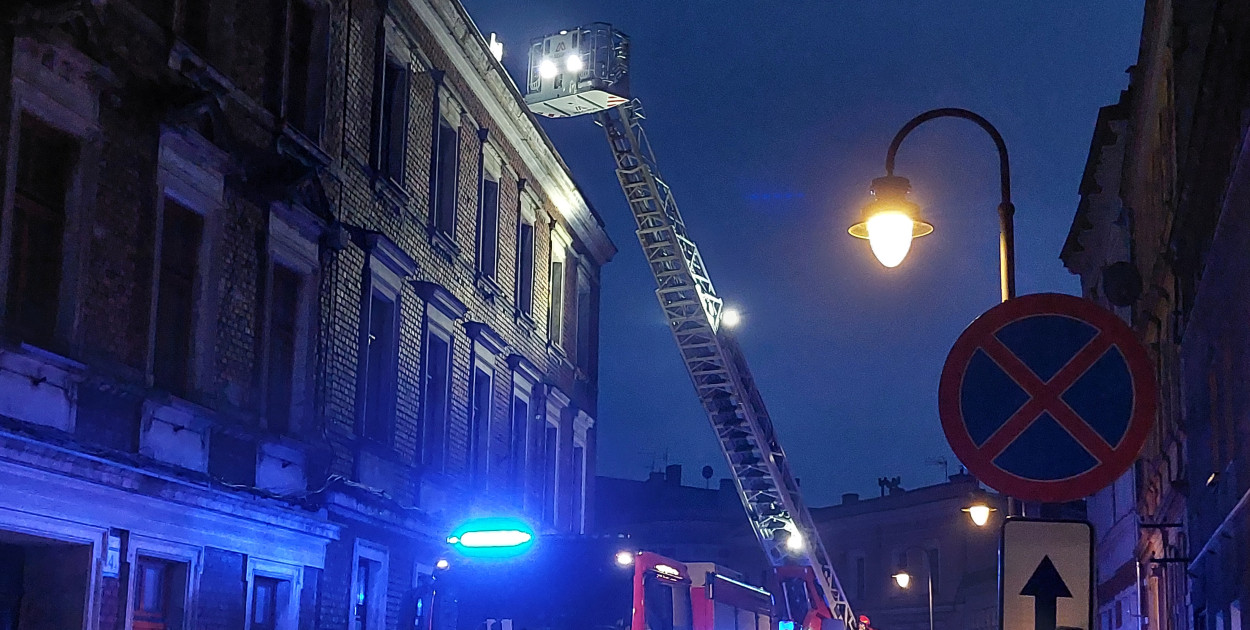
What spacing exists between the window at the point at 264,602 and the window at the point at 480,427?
7.60 meters

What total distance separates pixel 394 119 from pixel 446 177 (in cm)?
253

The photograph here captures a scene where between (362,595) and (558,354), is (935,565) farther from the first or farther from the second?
(362,595)

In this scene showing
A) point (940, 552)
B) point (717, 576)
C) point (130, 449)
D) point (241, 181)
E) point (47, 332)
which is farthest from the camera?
point (940, 552)

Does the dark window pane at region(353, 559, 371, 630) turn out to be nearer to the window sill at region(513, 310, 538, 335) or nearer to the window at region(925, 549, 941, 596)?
the window sill at region(513, 310, 538, 335)

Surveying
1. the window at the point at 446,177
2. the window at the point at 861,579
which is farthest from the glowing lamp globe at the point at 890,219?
the window at the point at 861,579

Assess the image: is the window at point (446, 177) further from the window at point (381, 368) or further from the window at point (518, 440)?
the window at point (518, 440)

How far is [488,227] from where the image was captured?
25.7 meters

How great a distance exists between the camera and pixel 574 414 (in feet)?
104

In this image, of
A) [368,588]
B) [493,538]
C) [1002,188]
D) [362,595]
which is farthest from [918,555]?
[1002,188]

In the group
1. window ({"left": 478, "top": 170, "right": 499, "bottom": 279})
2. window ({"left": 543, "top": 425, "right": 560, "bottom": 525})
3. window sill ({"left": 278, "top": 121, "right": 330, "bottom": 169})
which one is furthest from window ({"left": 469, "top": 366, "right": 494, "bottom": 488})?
window sill ({"left": 278, "top": 121, "right": 330, "bottom": 169})

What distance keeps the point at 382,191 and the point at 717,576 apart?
278 inches

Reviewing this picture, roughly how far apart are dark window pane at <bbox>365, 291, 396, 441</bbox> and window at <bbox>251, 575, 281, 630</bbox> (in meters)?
3.60

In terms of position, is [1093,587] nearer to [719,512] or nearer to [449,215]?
[449,215]

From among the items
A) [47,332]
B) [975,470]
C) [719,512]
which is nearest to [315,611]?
[47,332]
